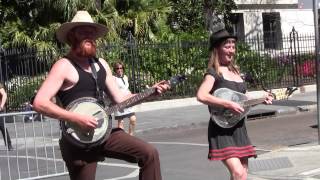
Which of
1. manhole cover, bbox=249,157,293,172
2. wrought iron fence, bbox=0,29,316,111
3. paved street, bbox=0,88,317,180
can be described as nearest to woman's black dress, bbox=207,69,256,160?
paved street, bbox=0,88,317,180

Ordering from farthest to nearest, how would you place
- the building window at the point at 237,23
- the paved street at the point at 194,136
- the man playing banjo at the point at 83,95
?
1. the building window at the point at 237,23
2. the paved street at the point at 194,136
3. the man playing banjo at the point at 83,95

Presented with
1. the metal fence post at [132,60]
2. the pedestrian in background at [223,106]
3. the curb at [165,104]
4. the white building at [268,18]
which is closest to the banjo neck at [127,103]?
the pedestrian in background at [223,106]

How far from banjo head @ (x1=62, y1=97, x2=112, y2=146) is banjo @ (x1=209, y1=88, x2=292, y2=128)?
1124 millimetres

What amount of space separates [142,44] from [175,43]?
124 centimetres

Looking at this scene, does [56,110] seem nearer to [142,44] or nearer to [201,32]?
[142,44]

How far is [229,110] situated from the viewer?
5480mm

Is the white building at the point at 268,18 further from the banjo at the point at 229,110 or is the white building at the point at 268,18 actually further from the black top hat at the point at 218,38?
the banjo at the point at 229,110

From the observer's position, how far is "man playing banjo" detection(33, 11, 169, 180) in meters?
4.77

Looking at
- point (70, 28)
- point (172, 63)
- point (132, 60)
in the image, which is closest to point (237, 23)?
point (172, 63)

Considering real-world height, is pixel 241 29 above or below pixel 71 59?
below

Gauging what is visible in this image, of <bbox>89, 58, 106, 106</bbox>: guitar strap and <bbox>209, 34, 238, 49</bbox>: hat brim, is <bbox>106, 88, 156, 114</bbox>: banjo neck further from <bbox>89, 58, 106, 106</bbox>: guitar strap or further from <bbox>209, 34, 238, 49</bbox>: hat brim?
<bbox>209, 34, 238, 49</bbox>: hat brim

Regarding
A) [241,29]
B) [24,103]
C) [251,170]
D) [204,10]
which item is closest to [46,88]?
[251,170]

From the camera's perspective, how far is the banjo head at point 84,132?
484cm

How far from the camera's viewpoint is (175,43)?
22.3 m
